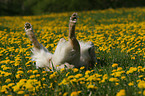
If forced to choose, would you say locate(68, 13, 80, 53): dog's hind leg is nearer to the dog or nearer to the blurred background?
the dog

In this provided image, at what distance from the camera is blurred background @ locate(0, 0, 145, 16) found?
68.6 ft

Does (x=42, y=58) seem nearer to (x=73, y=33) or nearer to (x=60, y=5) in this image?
(x=73, y=33)

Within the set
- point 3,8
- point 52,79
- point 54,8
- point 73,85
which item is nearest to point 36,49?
point 52,79

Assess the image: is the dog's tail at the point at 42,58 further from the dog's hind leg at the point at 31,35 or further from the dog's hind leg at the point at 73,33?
the dog's hind leg at the point at 73,33

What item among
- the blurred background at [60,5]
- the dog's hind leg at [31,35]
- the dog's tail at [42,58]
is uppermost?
the blurred background at [60,5]

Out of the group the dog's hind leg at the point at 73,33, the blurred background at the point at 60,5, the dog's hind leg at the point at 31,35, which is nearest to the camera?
the dog's hind leg at the point at 73,33

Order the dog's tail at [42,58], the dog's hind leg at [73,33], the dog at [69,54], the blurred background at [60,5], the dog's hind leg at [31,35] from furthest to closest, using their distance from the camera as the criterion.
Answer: the blurred background at [60,5], the dog's hind leg at [31,35], the dog's tail at [42,58], the dog at [69,54], the dog's hind leg at [73,33]

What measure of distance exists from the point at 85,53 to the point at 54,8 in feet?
62.4

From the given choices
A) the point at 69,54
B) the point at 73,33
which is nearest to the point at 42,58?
the point at 69,54

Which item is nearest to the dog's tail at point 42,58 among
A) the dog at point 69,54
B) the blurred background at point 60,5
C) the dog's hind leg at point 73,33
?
the dog at point 69,54

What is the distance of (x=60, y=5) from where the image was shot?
21.4 meters

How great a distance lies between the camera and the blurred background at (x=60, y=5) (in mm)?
20908

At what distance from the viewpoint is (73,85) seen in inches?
86.1

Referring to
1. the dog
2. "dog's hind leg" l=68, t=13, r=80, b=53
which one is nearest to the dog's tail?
the dog
